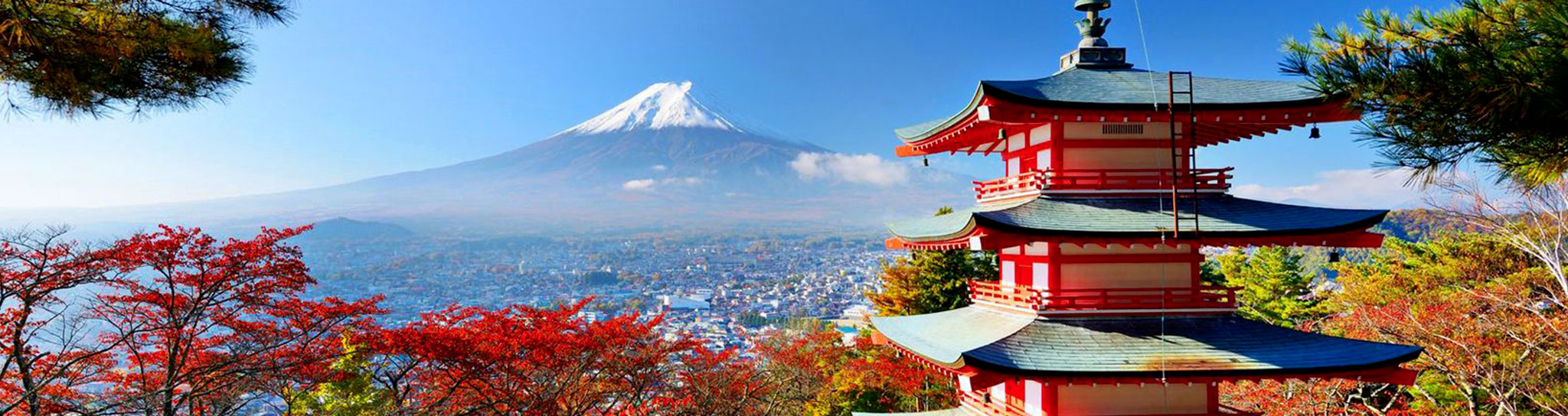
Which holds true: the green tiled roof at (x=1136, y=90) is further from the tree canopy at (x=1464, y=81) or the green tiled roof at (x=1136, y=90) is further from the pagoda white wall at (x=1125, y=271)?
the tree canopy at (x=1464, y=81)

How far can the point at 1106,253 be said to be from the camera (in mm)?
7215

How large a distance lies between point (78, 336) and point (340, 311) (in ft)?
9.34

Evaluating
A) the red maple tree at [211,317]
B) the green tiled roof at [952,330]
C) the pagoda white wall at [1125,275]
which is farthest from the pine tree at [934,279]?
the red maple tree at [211,317]

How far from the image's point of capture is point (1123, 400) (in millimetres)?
7027

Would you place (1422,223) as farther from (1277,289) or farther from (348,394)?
(348,394)

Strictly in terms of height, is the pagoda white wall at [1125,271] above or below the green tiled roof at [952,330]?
above

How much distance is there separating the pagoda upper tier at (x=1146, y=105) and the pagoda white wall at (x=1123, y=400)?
218 cm

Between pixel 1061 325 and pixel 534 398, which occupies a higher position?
pixel 1061 325

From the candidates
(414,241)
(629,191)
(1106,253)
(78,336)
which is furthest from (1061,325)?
(629,191)

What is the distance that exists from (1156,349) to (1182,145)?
6.29 feet

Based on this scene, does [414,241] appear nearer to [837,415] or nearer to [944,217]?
[837,415]

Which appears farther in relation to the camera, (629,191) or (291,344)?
(629,191)

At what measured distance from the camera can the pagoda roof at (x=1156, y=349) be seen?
6344mm

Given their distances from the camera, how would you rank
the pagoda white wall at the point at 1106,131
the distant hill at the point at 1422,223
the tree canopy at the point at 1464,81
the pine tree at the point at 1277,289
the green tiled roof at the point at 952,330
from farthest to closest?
the pine tree at the point at 1277,289 < the distant hill at the point at 1422,223 < the pagoda white wall at the point at 1106,131 < the green tiled roof at the point at 952,330 < the tree canopy at the point at 1464,81
